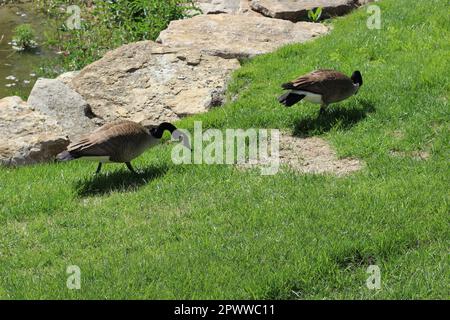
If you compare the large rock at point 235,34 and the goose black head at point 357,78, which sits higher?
the goose black head at point 357,78

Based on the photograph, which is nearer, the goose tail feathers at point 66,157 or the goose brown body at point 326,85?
the goose tail feathers at point 66,157

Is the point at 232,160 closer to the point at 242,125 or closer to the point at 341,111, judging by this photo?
the point at 242,125

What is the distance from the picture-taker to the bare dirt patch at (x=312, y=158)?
8.80 metres

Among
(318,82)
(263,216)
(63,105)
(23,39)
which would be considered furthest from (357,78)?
(23,39)

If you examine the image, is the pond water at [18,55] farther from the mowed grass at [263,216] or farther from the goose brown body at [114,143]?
the goose brown body at [114,143]

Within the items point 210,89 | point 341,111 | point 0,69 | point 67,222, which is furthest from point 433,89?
point 0,69

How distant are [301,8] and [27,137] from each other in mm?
6953

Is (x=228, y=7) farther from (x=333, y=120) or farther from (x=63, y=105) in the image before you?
(x=333, y=120)

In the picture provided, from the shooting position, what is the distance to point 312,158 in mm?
9172

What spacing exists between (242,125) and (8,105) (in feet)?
11.5

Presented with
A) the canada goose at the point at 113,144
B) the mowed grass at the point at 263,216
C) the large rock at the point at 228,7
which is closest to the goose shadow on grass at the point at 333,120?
the mowed grass at the point at 263,216

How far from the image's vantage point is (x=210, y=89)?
1185cm

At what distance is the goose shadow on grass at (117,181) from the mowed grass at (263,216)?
1.0 inches

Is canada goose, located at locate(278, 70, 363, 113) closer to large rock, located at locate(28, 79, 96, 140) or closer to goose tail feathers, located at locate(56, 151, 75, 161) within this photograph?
goose tail feathers, located at locate(56, 151, 75, 161)
